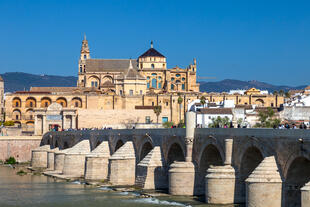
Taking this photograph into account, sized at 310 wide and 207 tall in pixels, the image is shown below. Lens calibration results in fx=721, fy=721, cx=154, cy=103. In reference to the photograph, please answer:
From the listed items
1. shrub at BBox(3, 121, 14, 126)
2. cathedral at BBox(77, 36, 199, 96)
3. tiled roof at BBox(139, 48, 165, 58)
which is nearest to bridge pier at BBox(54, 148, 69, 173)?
shrub at BBox(3, 121, 14, 126)

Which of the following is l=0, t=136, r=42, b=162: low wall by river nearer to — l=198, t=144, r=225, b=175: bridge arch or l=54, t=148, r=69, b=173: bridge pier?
l=54, t=148, r=69, b=173: bridge pier

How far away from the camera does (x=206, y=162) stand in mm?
47062

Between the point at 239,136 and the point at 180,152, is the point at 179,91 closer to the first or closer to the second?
the point at 180,152

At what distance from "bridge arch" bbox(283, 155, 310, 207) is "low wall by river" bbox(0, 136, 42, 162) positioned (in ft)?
220

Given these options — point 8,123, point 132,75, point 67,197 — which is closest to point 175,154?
point 67,197

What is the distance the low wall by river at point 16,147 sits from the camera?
97.9 metres

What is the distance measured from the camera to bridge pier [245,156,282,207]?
3597 centimetres

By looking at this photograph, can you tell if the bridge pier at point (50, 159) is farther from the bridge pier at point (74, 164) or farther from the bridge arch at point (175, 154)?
the bridge arch at point (175, 154)

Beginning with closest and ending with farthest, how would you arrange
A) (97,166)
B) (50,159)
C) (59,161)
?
(97,166), (59,161), (50,159)

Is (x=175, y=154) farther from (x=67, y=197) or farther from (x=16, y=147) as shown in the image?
(x=16, y=147)

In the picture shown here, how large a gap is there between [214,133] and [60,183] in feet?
72.8

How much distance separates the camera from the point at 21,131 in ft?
381

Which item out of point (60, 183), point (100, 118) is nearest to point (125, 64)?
point (100, 118)

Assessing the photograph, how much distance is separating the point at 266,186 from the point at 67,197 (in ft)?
64.0
